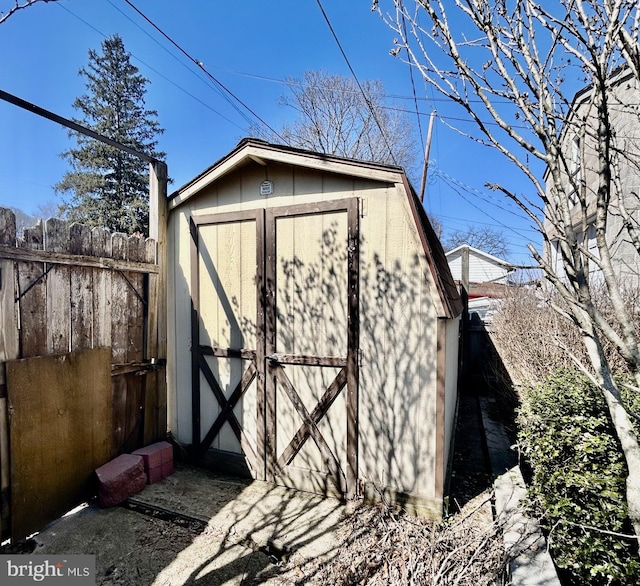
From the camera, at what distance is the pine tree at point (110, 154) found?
589 inches

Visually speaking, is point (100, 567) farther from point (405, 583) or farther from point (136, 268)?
point (136, 268)

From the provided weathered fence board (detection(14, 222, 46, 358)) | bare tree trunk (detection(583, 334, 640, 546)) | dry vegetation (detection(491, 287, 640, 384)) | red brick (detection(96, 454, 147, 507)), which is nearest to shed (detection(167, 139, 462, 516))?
red brick (detection(96, 454, 147, 507))

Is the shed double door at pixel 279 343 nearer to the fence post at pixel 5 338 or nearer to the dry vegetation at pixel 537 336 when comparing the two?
the fence post at pixel 5 338

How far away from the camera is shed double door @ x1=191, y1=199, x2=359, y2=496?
3305 millimetres

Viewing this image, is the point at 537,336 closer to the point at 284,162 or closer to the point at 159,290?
the point at 284,162

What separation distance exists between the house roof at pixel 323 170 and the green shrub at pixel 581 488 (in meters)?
1.11

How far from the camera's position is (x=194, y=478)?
372 centimetres

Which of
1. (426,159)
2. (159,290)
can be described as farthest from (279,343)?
(426,159)

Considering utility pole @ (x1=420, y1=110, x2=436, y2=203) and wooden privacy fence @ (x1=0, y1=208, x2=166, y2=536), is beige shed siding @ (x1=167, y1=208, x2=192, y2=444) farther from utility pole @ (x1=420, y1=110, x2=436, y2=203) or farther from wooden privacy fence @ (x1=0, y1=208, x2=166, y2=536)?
utility pole @ (x1=420, y1=110, x2=436, y2=203)

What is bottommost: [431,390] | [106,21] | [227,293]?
[431,390]

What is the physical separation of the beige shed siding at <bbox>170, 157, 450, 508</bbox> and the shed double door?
0.09 meters

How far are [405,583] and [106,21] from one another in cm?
773

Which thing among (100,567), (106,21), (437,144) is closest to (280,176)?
(100,567)

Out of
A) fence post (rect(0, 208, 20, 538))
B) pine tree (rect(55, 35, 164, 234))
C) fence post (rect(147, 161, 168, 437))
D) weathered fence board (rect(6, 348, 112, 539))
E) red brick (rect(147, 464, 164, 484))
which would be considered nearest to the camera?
fence post (rect(0, 208, 20, 538))
